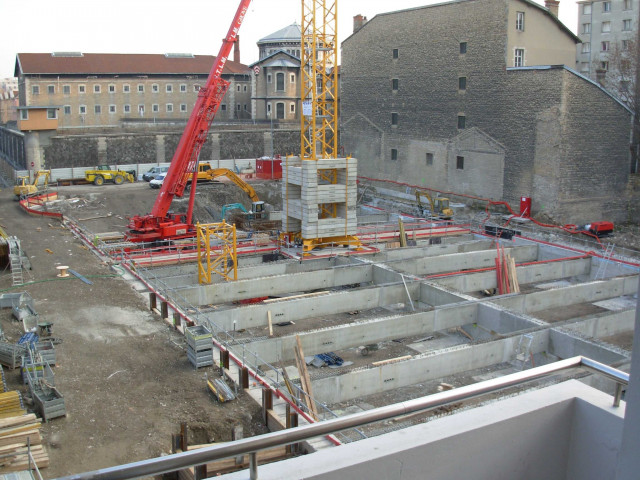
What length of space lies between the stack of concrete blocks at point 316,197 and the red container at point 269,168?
20339mm

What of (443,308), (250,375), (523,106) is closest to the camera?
(250,375)

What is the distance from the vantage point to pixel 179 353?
14594 millimetres

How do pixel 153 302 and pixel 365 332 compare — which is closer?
pixel 365 332

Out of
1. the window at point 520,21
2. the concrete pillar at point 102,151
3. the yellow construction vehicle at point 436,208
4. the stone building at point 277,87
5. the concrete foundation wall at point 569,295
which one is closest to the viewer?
the concrete foundation wall at point 569,295

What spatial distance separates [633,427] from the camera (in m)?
2.58

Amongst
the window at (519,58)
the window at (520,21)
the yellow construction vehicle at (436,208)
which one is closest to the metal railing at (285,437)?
the yellow construction vehicle at (436,208)

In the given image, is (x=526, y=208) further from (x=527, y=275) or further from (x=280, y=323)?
(x=280, y=323)

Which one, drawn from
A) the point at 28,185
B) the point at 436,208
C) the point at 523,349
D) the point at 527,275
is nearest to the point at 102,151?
the point at 28,185

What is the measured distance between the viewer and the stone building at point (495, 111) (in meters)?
32.5

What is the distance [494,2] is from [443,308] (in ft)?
76.9

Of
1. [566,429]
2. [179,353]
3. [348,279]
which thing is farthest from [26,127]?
[566,429]

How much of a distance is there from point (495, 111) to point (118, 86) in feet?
135

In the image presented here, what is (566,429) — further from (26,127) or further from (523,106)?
(26,127)

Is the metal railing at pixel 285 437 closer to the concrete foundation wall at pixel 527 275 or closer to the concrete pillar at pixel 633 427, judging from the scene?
the concrete pillar at pixel 633 427
